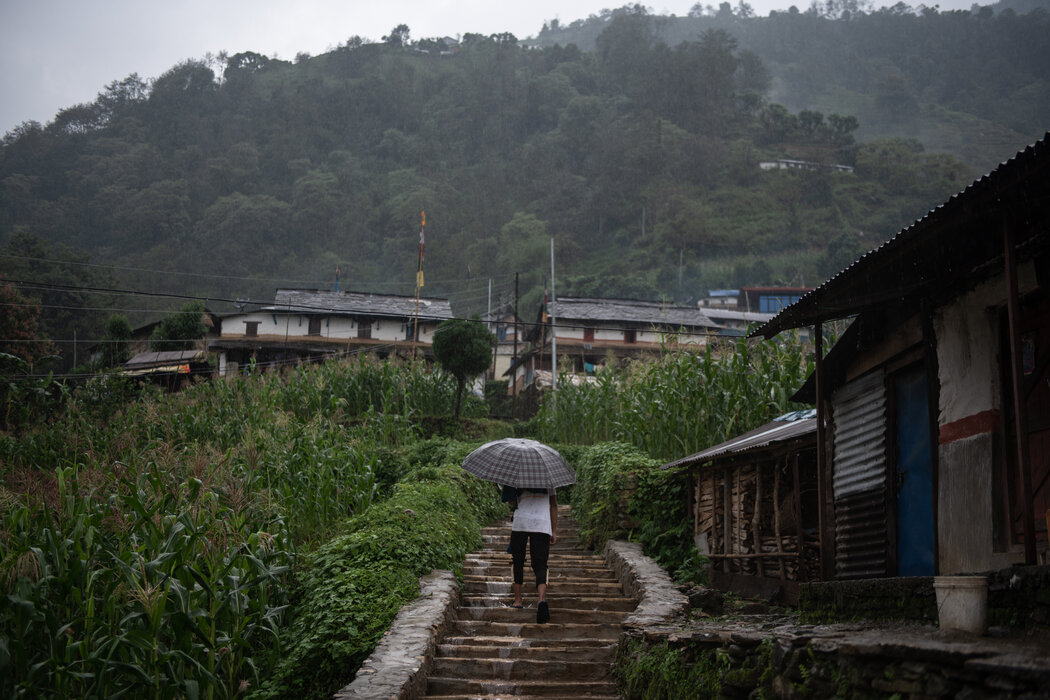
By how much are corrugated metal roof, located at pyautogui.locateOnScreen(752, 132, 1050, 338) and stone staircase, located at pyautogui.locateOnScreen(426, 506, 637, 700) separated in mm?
3770

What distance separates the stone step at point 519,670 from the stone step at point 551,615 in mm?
1367

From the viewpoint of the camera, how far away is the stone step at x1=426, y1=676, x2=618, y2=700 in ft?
Answer: 25.0

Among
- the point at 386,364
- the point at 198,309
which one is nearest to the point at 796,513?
the point at 386,364

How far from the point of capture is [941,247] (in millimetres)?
6867

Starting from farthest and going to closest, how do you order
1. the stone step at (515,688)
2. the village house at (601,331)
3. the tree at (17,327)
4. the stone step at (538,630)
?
the village house at (601,331), the tree at (17,327), the stone step at (538,630), the stone step at (515,688)

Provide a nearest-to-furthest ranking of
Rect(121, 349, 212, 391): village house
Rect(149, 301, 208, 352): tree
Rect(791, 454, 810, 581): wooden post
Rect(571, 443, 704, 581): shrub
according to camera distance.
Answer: Rect(791, 454, 810, 581): wooden post < Rect(571, 443, 704, 581): shrub < Rect(121, 349, 212, 391): village house < Rect(149, 301, 208, 352): tree

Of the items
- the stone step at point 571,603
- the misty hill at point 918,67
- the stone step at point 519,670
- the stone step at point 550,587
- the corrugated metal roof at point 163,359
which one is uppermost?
the misty hill at point 918,67

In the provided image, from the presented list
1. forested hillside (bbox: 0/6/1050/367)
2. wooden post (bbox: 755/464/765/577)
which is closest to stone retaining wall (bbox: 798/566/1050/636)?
wooden post (bbox: 755/464/765/577)

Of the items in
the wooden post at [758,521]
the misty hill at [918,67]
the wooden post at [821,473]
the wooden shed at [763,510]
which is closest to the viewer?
the wooden post at [821,473]

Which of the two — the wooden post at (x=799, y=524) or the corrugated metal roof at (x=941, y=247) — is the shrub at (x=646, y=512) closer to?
the wooden post at (x=799, y=524)

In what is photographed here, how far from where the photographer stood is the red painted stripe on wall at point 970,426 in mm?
6695

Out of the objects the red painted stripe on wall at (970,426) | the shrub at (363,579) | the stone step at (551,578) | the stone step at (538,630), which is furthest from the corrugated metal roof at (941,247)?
the shrub at (363,579)

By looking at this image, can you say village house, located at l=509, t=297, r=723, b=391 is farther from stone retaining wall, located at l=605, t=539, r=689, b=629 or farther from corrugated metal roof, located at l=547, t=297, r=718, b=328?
stone retaining wall, located at l=605, t=539, r=689, b=629

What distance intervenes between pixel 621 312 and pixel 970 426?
36756mm
